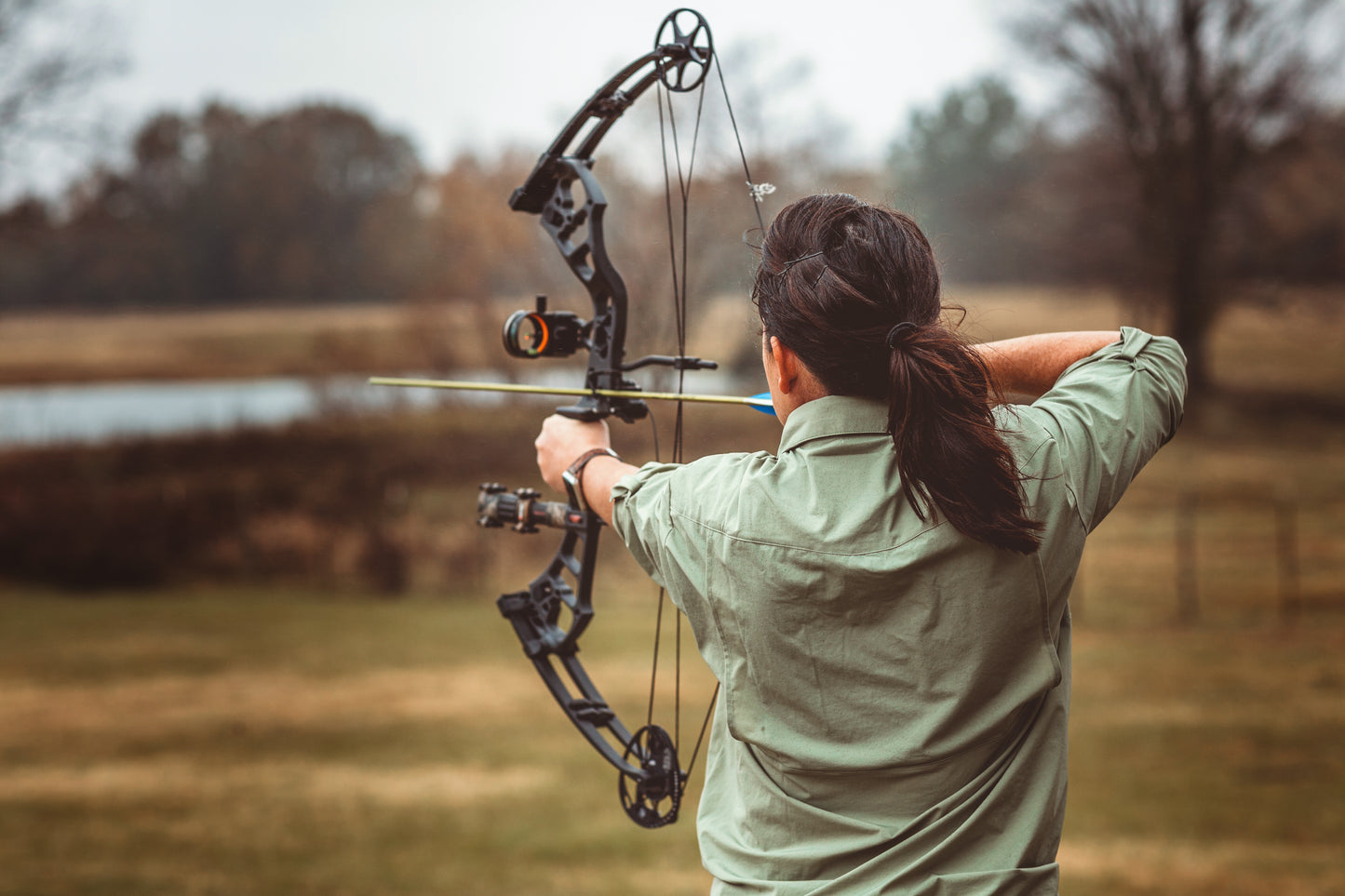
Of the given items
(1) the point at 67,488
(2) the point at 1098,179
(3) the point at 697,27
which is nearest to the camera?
(3) the point at 697,27

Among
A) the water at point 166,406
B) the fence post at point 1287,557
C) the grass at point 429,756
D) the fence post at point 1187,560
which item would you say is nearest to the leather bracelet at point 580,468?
the grass at point 429,756

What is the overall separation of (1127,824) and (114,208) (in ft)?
27.4

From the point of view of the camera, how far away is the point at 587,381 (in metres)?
1.63

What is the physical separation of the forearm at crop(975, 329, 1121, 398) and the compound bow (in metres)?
0.41

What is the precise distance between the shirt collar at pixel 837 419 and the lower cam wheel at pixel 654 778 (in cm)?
66

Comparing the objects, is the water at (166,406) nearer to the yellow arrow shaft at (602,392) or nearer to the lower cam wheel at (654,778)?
the yellow arrow shaft at (602,392)

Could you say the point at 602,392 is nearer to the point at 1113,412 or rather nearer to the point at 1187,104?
the point at 1113,412

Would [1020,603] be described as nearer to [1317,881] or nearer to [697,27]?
[697,27]

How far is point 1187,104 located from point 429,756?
6509mm

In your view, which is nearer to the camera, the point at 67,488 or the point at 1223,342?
the point at 1223,342

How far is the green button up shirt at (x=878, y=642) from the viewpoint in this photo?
3.28ft

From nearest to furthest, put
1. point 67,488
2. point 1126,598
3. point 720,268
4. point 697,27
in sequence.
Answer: point 697,27 < point 720,268 < point 1126,598 < point 67,488

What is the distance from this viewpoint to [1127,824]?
6340mm

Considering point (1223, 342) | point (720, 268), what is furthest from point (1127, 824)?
point (720, 268)
